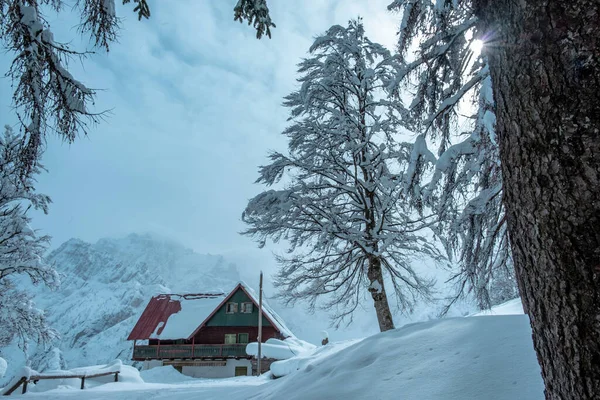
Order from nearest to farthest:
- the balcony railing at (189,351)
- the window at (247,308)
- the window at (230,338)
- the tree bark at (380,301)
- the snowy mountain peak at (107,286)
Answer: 1. the tree bark at (380,301)
2. the balcony railing at (189,351)
3. the window at (230,338)
4. the window at (247,308)
5. the snowy mountain peak at (107,286)

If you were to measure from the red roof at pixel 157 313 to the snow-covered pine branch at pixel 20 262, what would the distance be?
42.3 feet

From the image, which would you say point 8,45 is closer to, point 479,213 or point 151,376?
point 479,213

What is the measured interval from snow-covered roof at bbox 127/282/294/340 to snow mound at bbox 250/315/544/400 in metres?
26.4

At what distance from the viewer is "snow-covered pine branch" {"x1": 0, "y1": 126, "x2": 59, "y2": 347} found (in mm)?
13050

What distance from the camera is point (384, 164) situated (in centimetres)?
931

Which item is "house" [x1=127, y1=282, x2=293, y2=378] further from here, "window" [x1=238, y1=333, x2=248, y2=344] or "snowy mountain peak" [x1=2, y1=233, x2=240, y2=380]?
"snowy mountain peak" [x1=2, y1=233, x2=240, y2=380]

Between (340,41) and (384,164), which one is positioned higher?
(340,41)

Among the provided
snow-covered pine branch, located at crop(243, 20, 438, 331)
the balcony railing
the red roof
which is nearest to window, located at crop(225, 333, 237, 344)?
the balcony railing

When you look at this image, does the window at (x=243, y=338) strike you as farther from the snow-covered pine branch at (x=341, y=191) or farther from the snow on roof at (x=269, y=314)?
the snow-covered pine branch at (x=341, y=191)

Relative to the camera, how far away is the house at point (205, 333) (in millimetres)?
27625

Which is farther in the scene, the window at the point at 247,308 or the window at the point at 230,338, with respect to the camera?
the window at the point at 247,308

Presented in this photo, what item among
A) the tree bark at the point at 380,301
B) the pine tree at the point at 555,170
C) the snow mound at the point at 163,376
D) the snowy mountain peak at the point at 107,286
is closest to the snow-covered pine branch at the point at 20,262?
the snow mound at the point at 163,376

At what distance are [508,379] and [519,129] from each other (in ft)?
6.55

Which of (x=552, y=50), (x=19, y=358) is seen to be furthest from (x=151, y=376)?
(x=19, y=358)
